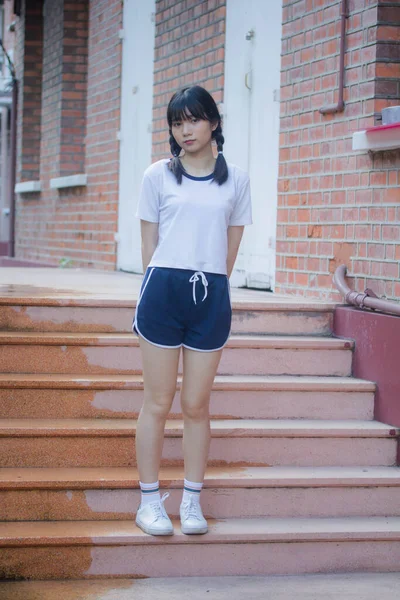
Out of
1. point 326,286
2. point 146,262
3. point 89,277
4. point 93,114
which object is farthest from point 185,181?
point 93,114

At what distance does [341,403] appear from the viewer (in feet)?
16.0

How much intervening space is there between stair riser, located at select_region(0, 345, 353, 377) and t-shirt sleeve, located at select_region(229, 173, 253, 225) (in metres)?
1.22

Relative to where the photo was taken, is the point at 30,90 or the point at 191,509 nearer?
the point at 191,509

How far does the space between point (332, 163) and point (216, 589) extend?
8.55 feet


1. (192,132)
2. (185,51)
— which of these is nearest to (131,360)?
(192,132)

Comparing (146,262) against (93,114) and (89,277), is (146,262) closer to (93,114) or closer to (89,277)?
(89,277)

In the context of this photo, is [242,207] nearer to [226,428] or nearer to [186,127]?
[186,127]

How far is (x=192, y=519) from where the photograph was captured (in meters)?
4.05

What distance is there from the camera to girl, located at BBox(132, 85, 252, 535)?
3783 mm

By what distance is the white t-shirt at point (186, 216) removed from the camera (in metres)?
3.78

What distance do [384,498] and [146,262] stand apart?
5.04ft

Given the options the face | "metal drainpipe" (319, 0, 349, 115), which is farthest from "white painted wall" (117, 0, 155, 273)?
the face

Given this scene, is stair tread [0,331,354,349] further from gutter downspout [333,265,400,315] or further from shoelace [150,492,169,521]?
shoelace [150,492,169,521]

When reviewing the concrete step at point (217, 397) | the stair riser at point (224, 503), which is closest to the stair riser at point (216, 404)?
the concrete step at point (217, 397)
